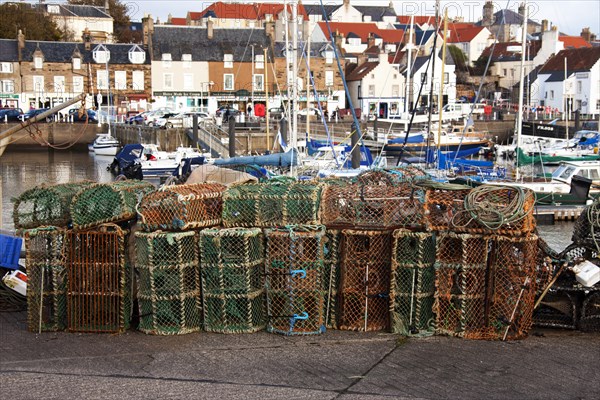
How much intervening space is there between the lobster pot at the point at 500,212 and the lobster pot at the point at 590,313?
888 millimetres

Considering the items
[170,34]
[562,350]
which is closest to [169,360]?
[562,350]

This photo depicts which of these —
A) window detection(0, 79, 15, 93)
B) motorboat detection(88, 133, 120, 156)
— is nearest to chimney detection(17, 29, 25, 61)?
window detection(0, 79, 15, 93)

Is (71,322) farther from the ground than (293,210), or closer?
closer

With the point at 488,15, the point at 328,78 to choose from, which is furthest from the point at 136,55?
the point at 488,15

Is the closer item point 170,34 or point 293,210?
point 293,210

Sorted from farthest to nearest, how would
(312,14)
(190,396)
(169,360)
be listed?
1. (312,14)
2. (169,360)
3. (190,396)

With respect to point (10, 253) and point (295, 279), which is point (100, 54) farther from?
point (295, 279)

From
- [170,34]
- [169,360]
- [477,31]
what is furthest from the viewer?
[477,31]

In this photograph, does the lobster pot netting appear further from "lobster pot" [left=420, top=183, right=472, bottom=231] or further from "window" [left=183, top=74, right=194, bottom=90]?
"window" [left=183, top=74, right=194, bottom=90]

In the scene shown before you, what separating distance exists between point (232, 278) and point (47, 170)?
33096mm

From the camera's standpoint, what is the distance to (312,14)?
8994cm

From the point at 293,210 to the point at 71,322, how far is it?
2452 mm

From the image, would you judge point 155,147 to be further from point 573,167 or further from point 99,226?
point 99,226

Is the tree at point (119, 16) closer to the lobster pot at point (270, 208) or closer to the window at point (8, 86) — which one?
the window at point (8, 86)
